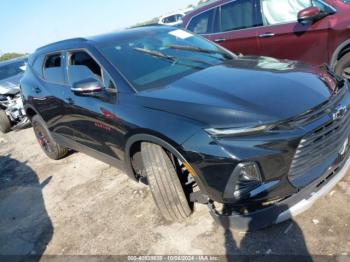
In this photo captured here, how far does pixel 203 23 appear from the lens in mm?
6734

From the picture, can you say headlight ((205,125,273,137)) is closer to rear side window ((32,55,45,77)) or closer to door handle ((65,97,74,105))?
door handle ((65,97,74,105))

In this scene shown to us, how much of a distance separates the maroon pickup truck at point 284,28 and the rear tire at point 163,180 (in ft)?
9.88

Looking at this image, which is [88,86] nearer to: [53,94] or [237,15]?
[53,94]

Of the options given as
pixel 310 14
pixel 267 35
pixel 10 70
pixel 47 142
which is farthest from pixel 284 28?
pixel 10 70

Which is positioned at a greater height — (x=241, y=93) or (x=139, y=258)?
(x=241, y=93)

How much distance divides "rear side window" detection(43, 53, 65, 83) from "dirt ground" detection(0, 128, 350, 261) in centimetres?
138

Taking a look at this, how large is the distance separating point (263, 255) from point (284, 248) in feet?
0.56

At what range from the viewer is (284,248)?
2.87 meters

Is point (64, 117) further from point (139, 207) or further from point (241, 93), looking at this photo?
point (241, 93)

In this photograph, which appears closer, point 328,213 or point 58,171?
point 328,213

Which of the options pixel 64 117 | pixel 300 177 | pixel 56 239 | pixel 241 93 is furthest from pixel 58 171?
pixel 300 177

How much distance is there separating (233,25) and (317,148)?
396 cm

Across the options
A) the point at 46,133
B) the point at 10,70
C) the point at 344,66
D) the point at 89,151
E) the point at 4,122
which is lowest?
the point at 4,122

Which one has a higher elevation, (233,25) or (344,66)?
(233,25)
